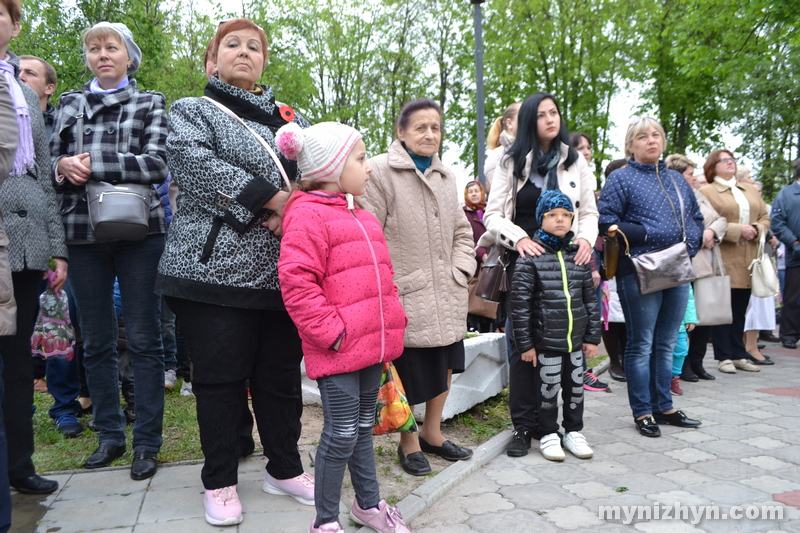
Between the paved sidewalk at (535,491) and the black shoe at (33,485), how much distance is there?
5cm

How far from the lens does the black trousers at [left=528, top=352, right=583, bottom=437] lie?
418cm

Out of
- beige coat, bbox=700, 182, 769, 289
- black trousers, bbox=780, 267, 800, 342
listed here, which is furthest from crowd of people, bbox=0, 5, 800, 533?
black trousers, bbox=780, 267, 800, 342

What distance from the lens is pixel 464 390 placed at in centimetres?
488

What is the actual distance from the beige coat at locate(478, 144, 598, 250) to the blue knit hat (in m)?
0.19

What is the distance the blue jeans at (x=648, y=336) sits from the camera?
462 centimetres

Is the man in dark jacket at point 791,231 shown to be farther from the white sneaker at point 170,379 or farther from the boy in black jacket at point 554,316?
the white sneaker at point 170,379

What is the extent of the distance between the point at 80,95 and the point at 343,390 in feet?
7.81

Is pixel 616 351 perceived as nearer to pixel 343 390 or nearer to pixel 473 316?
pixel 473 316

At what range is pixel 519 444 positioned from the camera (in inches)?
167

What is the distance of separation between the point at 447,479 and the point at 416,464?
230 millimetres

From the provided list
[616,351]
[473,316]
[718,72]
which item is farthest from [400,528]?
[718,72]

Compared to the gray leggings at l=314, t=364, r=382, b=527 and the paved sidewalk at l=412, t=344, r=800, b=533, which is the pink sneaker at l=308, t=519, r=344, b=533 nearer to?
the gray leggings at l=314, t=364, r=382, b=527

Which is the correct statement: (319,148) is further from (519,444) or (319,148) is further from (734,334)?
(734,334)

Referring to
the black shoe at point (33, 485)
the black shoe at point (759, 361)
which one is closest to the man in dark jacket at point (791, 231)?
the black shoe at point (759, 361)
